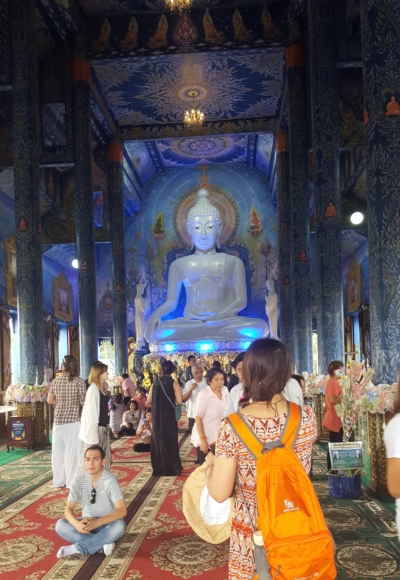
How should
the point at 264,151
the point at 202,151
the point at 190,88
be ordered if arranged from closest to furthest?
the point at 190,88
the point at 264,151
the point at 202,151

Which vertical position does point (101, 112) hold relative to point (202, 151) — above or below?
below

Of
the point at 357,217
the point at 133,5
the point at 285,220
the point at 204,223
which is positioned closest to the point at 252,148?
the point at 204,223

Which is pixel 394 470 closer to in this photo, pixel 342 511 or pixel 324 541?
pixel 324 541

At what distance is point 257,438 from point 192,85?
13.6 metres

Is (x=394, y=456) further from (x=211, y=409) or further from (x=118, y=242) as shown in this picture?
(x=118, y=242)

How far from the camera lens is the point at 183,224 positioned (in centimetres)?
2136

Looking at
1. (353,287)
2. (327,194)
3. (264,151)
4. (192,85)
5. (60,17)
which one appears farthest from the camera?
(264,151)

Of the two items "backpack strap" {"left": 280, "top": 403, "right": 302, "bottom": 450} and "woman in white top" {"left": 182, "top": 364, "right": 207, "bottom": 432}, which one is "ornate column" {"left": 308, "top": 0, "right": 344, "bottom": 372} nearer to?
"woman in white top" {"left": 182, "top": 364, "right": 207, "bottom": 432}

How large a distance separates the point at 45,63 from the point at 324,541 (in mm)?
12497

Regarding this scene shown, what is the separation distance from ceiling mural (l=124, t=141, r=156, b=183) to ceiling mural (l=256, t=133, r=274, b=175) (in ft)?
11.3

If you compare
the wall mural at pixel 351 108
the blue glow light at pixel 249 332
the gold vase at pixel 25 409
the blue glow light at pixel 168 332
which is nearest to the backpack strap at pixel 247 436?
the gold vase at pixel 25 409

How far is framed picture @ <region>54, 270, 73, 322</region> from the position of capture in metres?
19.2

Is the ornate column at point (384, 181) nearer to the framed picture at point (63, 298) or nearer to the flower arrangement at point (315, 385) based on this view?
the flower arrangement at point (315, 385)

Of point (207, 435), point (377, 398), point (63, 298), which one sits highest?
point (63, 298)
